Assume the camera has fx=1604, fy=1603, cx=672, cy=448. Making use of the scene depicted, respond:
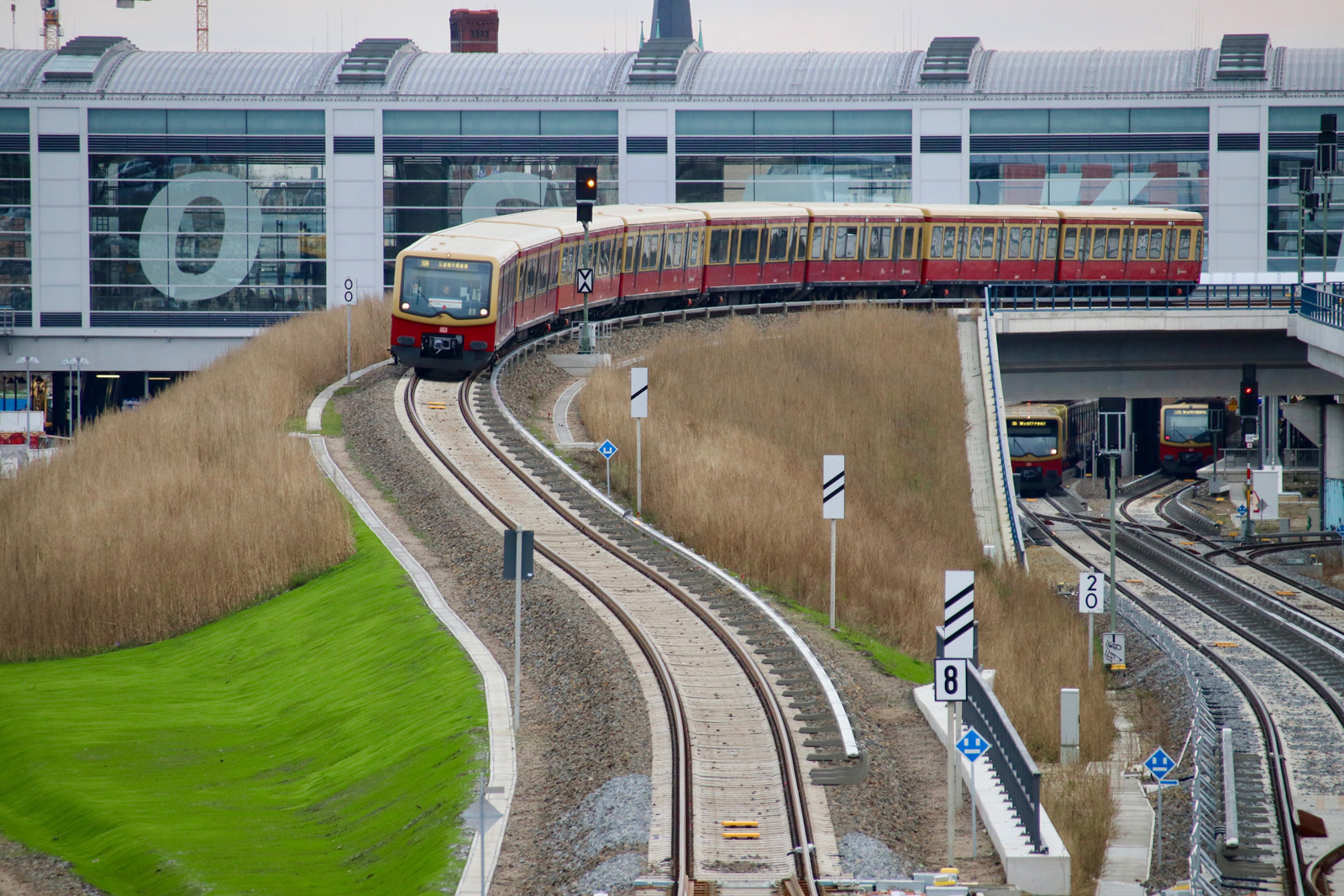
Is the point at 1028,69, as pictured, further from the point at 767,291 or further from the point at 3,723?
the point at 3,723

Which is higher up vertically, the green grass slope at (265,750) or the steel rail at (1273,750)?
the green grass slope at (265,750)

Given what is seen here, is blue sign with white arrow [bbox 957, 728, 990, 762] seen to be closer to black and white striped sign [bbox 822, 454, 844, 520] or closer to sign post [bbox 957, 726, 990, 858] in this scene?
sign post [bbox 957, 726, 990, 858]

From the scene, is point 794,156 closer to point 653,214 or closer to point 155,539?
point 653,214

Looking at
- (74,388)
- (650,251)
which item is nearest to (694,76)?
(650,251)

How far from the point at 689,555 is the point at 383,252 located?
4233cm

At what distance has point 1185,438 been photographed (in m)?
69.9

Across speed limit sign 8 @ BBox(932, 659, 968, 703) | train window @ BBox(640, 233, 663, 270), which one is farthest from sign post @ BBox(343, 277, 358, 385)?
speed limit sign 8 @ BBox(932, 659, 968, 703)

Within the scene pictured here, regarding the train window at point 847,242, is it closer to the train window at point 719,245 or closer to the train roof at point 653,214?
the train window at point 719,245

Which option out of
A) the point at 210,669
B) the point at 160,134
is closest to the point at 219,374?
the point at 210,669

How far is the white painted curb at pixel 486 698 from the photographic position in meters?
12.9

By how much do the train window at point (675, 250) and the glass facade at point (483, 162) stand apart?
1741cm

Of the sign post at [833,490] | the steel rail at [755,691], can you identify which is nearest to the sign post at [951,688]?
the steel rail at [755,691]

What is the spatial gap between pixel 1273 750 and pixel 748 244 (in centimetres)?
2701

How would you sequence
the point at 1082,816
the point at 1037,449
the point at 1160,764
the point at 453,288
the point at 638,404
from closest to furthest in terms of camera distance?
the point at 1082,816, the point at 1160,764, the point at 638,404, the point at 453,288, the point at 1037,449
